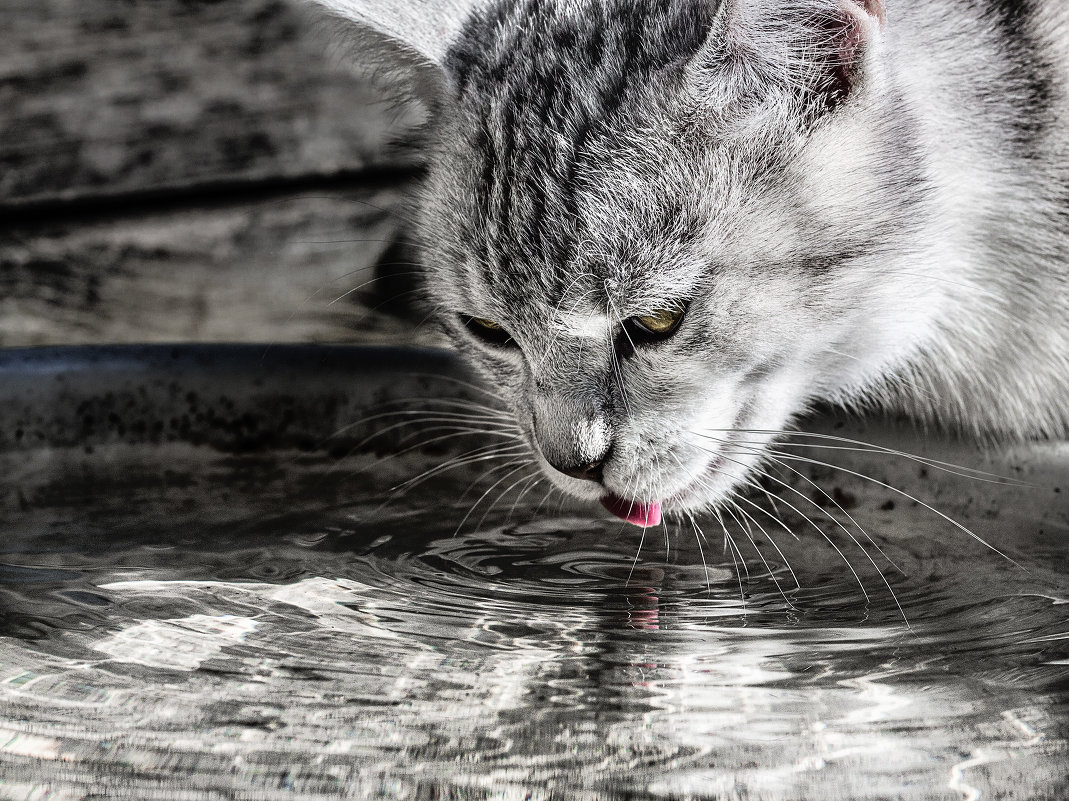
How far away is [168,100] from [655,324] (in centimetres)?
147

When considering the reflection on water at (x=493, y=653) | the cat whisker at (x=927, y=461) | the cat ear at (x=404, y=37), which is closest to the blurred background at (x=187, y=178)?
the cat ear at (x=404, y=37)

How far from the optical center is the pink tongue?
3.74 ft

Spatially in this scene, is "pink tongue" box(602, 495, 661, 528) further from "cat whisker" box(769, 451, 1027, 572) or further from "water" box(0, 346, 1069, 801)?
"cat whisker" box(769, 451, 1027, 572)

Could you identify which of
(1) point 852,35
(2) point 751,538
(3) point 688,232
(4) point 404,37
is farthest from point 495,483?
(1) point 852,35

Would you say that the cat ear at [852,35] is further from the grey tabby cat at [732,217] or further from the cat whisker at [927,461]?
the cat whisker at [927,461]

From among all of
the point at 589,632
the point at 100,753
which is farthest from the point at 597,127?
the point at 100,753

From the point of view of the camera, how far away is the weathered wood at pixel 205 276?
2.22 meters

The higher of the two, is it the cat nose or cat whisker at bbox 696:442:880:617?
the cat nose

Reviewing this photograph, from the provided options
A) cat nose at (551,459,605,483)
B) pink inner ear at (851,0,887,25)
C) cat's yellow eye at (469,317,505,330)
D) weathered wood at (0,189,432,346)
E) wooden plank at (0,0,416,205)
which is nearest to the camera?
pink inner ear at (851,0,887,25)

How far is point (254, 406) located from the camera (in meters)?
1.36

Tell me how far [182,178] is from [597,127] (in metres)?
1.34

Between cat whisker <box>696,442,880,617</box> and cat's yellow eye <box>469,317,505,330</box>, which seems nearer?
cat whisker <box>696,442,880,617</box>

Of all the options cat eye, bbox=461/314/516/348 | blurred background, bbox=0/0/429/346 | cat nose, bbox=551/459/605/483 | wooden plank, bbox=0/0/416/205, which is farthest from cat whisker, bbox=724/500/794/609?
wooden plank, bbox=0/0/416/205

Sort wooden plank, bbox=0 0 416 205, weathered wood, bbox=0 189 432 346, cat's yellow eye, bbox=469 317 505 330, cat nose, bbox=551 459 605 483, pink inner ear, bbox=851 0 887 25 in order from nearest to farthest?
pink inner ear, bbox=851 0 887 25, cat nose, bbox=551 459 605 483, cat's yellow eye, bbox=469 317 505 330, wooden plank, bbox=0 0 416 205, weathered wood, bbox=0 189 432 346
